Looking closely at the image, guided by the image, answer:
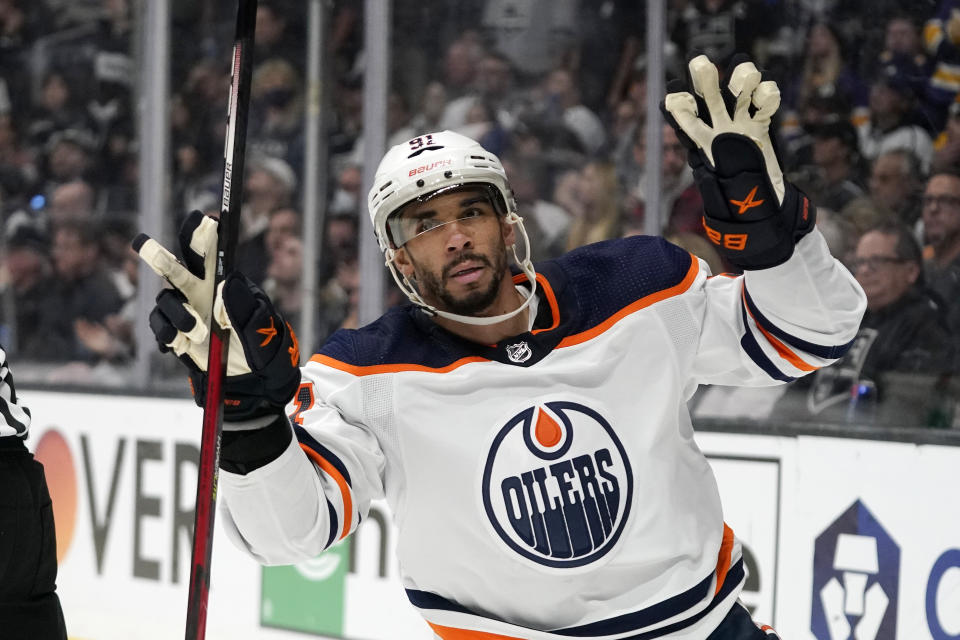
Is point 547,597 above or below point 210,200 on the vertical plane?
below

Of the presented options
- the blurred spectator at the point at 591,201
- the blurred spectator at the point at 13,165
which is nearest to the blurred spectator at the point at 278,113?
the blurred spectator at the point at 591,201

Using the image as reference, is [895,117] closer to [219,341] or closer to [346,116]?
[346,116]

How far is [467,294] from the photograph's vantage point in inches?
81.0

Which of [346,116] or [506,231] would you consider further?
[346,116]

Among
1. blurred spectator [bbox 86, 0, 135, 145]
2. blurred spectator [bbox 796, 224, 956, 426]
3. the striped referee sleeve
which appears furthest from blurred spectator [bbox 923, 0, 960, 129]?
blurred spectator [bbox 86, 0, 135, 145]

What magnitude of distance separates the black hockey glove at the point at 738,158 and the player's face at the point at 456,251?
1.42 feet

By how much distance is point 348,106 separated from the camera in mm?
4195

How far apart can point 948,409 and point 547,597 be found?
1441 mm

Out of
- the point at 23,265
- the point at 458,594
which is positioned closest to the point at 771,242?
the point at 458,594

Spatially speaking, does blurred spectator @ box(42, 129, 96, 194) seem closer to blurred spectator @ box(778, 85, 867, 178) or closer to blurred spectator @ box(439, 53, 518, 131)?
blurred spectator @ box(439, 53, 518, 131)

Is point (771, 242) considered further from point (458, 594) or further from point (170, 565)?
point (170, 565)

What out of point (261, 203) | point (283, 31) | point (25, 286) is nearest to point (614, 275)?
point (261, 203)

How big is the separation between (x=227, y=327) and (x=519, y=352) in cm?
56

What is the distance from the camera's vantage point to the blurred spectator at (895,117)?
317 centimetres
